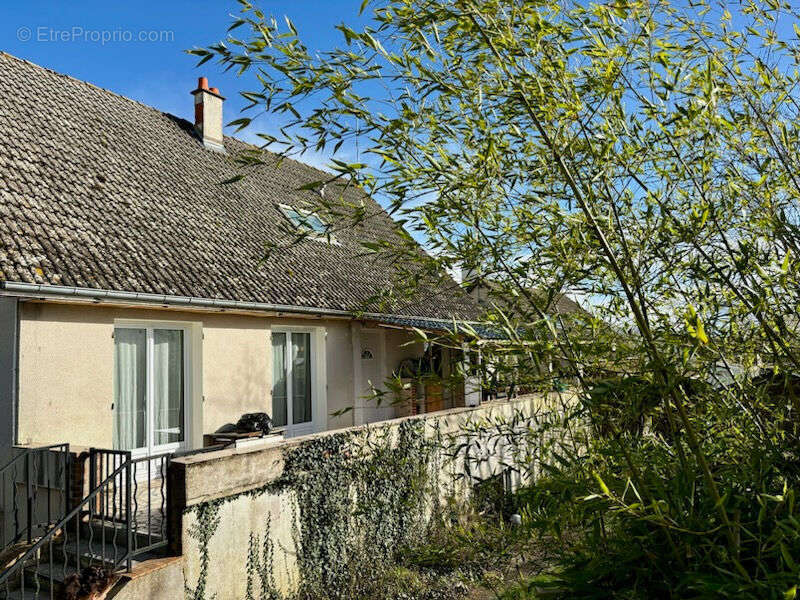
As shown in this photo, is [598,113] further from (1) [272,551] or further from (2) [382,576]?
(2) [382,576]

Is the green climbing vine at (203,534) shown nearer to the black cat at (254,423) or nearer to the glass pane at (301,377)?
the black cat at (254,423)

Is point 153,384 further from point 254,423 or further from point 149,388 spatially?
point 254,423

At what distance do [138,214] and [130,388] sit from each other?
3.11 meters

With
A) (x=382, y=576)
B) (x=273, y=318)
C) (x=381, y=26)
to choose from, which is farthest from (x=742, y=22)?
(x=273, y=318)

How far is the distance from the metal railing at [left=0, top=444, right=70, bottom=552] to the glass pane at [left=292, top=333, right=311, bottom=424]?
209 inches

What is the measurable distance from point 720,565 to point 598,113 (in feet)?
7.38

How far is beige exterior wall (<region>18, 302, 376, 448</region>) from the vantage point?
25.9 feet

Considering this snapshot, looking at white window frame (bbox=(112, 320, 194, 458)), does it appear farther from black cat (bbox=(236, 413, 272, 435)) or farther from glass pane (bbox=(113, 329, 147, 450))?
black cat (bbox=(236, 413, 272, 435))

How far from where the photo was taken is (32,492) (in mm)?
7566

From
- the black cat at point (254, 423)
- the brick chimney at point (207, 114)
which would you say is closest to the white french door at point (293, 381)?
the black cat at point (254, 423)

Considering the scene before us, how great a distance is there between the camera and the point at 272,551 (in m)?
7.80

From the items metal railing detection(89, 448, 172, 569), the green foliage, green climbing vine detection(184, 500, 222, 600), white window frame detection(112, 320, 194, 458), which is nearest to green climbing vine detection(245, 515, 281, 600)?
green climbing vine detection(184, 500, 222, 600)

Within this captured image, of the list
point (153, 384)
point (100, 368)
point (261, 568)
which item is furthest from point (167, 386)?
point (261, 568)

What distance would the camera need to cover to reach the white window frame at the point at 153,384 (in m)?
9.44
